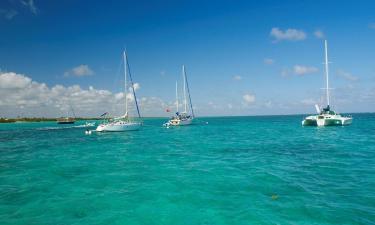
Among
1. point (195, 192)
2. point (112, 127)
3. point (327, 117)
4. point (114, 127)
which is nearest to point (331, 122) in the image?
point (327, 117)

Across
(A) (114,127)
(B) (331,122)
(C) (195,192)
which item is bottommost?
(C) (195,192)

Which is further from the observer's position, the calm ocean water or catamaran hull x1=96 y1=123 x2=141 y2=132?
catamaran hull x1=96 y1=123 x2=141 y2=132

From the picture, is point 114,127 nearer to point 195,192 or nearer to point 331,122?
point 331,122

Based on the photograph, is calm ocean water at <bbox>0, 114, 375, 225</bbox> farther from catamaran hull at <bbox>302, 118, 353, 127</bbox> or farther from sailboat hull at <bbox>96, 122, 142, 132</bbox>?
catamaran hull at <bbox>302, 118, 353, 127</bbox>

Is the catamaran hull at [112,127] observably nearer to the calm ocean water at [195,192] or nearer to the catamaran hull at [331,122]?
the catamaran hull at [331,122]

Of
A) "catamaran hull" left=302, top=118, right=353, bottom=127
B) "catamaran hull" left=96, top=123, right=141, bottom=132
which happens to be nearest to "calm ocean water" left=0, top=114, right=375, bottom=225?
"catamaran hull" left=96, top=123, right=141, bottom=132

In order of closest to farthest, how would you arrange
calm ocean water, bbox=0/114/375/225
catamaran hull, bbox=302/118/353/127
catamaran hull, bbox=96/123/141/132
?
calm ocean water, bbox=0/114/375/225 < catamaran hull, bbox=302/118/353/127 < catamaran hull, bbox=96/123/141/132

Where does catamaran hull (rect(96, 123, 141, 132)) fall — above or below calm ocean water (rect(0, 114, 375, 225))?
above

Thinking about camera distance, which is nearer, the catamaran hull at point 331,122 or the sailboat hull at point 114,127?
the catamaran hull at point 331,122

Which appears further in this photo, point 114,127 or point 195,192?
point 114,127

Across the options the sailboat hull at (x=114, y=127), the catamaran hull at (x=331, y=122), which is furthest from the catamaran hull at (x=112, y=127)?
the catamaran hull at (x=331, y=122)

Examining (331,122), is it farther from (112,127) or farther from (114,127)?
(112,127)

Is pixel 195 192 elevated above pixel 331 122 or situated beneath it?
situated beneath

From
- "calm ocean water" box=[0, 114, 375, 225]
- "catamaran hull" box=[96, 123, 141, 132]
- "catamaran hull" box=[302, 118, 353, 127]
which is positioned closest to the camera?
"calm ocean water" box=[0, 114, 375, 225]
